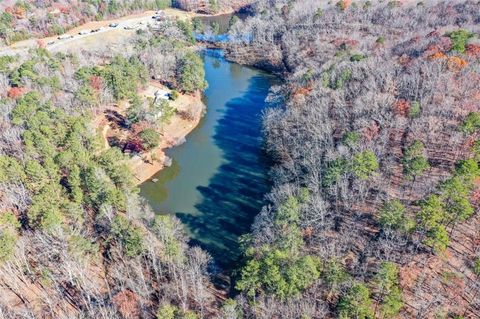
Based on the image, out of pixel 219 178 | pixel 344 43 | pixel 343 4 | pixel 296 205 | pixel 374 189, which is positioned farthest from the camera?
pixel 343 4

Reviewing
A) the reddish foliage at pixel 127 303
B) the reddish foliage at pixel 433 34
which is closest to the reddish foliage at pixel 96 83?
the reddish foliage at pixel 127 303

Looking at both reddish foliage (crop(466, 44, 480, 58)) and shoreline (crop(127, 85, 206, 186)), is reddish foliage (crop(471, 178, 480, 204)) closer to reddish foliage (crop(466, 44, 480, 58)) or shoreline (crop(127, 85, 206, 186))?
reddish foliage (crop(466, 44, 480, 58))

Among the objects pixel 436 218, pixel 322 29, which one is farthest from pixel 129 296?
pixel 322 29

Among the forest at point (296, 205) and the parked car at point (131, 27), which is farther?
the parked car at point (131, 27)

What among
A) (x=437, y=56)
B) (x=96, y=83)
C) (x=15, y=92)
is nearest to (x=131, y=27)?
(x=96, y=83)

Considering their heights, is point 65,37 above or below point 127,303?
above

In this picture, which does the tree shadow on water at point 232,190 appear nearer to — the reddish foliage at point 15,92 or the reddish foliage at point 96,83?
the reddish foliage at point 96,83

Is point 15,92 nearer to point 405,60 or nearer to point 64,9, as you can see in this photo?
point 64,9
